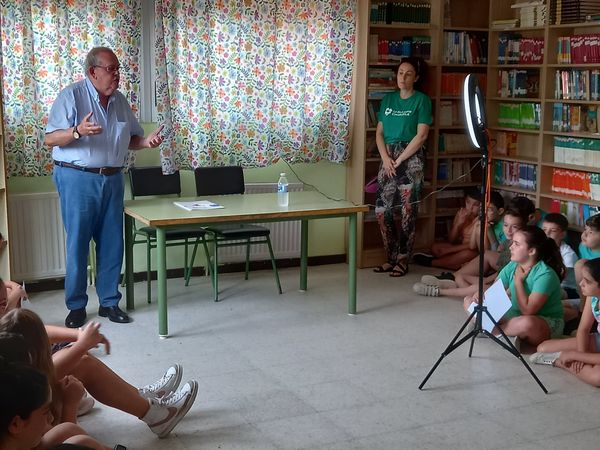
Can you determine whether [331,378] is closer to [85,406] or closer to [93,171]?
[85,406]

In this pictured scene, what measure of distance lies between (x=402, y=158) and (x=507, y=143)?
1.18 meters

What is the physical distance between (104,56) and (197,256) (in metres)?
1.97

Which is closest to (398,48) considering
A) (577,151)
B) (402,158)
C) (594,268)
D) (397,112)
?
(397,112)

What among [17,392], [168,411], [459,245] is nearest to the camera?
[17,392]

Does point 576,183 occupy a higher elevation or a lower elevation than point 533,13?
lower

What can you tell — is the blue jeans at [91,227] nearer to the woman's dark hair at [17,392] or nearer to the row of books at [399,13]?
→ the row of books at [399,13]

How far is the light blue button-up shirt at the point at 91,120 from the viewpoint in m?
5.08

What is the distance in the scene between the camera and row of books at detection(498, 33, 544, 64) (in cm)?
679

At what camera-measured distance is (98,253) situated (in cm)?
538

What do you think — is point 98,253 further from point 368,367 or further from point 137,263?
point 368,367

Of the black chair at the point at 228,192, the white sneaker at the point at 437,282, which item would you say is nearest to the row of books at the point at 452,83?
the white sneaker at the point at 437,282

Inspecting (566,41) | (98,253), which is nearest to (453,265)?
(566,41)

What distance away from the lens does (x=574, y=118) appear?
6.52m

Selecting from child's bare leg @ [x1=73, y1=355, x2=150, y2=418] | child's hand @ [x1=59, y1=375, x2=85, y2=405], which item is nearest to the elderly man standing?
child's bare leg @ [x1=73, y1=355, x2=150, y2=418]
